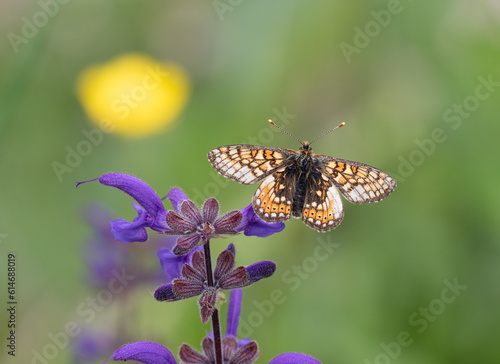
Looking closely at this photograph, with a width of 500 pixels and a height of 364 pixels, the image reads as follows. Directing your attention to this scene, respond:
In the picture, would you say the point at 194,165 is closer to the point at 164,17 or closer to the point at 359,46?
the point at 359,46

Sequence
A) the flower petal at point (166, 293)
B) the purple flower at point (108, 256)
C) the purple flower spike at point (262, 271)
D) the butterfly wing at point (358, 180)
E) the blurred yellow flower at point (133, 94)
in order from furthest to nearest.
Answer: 1. the blurred yellow flower at point (133, 94)
2. the purple flower at point (108, 256)
3. the butterfly wing at point (358, 180)
4. the purple flower spike at point (262, 271)
5. the flower petal at point (166, 293)

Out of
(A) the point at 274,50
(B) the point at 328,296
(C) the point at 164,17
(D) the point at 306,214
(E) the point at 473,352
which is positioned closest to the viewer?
(D) the point at 306,214

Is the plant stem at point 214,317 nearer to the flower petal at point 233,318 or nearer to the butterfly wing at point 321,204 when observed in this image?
the flower petal at point 233,318

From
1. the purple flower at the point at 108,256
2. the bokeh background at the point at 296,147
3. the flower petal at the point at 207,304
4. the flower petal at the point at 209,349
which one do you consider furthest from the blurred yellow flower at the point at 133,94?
the flower petal at the point at 207,304

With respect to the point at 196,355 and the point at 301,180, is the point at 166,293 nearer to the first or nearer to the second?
the point at 196,355

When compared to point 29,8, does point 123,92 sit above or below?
below

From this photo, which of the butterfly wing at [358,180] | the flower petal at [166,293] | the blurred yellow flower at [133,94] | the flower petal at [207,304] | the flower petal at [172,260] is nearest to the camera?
the flower petal at [207,304]

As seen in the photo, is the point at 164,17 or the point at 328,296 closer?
the point at 328,296

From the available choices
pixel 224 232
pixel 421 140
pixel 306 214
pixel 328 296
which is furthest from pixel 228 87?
pixel 224 232
